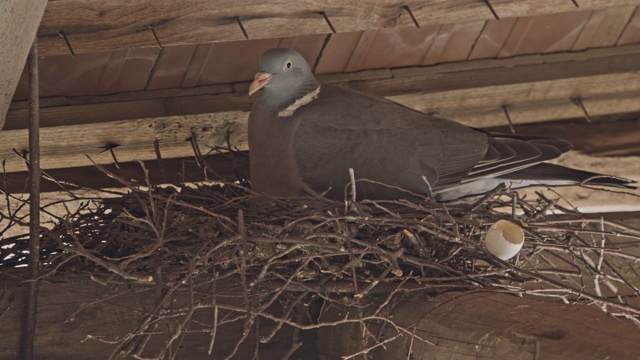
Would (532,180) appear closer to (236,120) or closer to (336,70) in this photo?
(336,70)

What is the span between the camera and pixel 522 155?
283cm

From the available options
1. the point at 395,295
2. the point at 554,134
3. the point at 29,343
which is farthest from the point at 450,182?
the point at 29,343

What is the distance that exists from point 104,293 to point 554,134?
178 cm

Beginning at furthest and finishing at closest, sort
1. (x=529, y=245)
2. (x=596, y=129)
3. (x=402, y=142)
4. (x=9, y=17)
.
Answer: (x=596, y=129) < (x=402, y=142) < (x=529, y=245) < (x=9, y=17)

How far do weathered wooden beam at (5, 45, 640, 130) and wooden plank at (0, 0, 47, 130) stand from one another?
2.91ft

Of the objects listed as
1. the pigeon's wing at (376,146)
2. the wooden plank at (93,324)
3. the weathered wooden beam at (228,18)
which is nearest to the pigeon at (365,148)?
the pigeon's wing at (376,146)

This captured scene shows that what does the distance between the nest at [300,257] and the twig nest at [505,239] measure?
3cm

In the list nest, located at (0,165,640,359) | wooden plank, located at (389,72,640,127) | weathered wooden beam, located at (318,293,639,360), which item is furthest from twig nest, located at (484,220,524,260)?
wooden plank, located at (389,72,640,127)

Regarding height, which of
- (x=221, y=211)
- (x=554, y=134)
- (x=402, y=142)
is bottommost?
(x=221, y=211)

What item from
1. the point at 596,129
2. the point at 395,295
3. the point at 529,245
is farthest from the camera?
the point at 596,129

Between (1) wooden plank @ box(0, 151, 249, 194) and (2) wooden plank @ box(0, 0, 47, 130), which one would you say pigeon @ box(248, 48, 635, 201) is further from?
(2) wooden plank @ box(0, 0, 47, 130)

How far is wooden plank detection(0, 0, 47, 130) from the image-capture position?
2.06 meters

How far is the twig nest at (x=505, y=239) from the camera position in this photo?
2363 mm

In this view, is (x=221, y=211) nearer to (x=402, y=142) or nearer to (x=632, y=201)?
(x=402, y=142)
